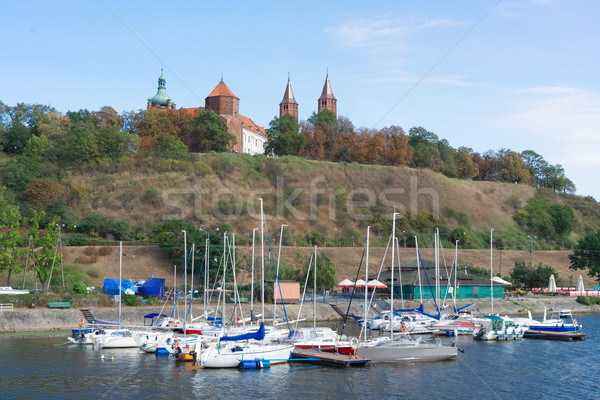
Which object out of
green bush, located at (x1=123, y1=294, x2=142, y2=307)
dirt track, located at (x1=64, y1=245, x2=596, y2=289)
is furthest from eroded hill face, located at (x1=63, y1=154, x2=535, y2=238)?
green bush, located at (x1=123, y1=294, x2=142, y2=307)

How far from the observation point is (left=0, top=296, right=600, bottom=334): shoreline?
149 feet

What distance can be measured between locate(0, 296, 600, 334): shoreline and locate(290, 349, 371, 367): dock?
48.8ft

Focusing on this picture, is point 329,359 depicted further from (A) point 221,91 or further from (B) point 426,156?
(B) point 426,156

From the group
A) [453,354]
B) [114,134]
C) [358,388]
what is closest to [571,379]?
[453,354]

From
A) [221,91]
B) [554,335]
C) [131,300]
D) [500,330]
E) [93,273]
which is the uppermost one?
[221,91]

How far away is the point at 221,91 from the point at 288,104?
1387 inches

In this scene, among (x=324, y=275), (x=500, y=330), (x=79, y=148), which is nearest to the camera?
(x=500, y=330)

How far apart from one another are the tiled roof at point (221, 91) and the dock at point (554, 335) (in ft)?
310

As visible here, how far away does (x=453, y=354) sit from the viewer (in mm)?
36125

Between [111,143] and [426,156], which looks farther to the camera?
[426,156]

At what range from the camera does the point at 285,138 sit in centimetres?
12719

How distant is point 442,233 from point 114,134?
6044 cm

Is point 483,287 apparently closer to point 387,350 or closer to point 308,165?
point 387,350

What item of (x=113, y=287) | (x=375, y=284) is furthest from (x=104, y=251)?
(x=375, y=284)
